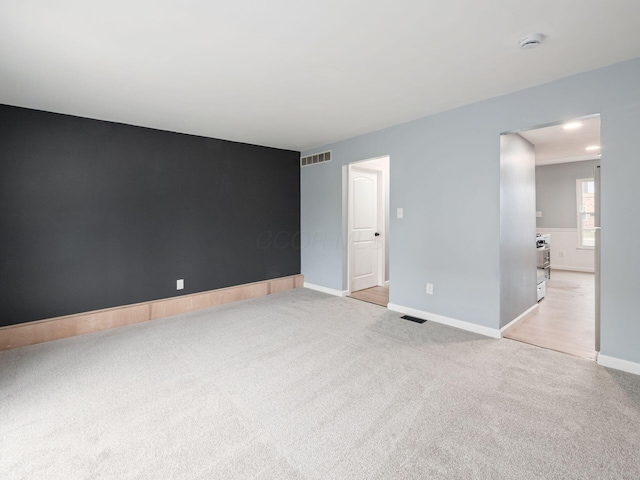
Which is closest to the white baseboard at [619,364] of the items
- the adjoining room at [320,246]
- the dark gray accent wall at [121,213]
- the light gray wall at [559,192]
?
the adjoining room at [320,246]

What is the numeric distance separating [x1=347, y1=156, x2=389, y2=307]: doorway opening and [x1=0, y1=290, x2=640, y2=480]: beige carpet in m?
1.94

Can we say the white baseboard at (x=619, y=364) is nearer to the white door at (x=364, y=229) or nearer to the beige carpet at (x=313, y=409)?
the beige carpet at (x=313, y=409)

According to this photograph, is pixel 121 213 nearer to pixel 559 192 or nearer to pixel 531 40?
pixel 531 40

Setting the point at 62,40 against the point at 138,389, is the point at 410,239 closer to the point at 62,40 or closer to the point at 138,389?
the point at 138,389

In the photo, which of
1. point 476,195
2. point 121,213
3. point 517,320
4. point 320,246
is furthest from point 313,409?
point 320,246

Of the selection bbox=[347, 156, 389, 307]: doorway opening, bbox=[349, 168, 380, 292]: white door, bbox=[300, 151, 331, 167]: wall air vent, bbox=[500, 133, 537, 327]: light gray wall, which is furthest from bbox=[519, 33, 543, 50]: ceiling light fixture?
bbox=[300, 151, 331, 167]: wall air vent

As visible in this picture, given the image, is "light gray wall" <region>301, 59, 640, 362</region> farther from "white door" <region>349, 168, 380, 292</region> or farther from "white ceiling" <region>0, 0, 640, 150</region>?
"white door" <region>349, 168, 380, 292</region>

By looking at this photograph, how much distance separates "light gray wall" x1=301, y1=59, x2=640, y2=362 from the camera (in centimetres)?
243

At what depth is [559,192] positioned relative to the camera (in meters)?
7.07

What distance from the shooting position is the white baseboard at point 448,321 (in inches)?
127

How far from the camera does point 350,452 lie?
5.38 ft

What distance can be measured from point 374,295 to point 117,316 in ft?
11.5

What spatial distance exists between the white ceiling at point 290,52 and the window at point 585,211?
5.50 metres

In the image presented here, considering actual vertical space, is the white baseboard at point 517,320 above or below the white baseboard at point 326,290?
below
